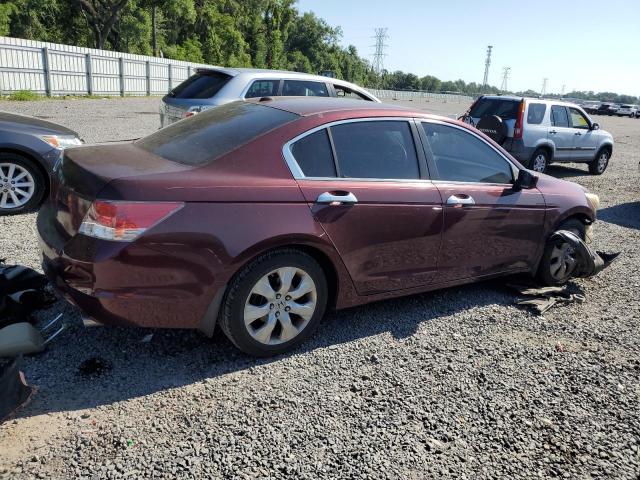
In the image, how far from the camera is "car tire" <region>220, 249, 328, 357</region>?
3.31m

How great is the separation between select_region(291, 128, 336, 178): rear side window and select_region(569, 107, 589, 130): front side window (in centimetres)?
1125

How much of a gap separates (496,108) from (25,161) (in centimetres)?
974

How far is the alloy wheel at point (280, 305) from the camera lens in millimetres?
3395

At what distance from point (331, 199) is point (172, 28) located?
178 ft

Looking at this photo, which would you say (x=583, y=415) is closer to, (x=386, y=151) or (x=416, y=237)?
(x=416, y=237)

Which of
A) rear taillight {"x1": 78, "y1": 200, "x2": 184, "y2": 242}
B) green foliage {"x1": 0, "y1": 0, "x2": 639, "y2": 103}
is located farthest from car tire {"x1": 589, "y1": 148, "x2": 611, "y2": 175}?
green foliage {"x1": 0, "y1": 0, "x2": 639, "y2": 103}

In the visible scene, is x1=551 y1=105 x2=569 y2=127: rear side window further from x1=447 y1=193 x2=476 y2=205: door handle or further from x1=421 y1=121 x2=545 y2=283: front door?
x1=447 y1=193 x2=476 y2=205: door handle

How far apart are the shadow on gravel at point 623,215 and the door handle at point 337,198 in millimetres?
6423

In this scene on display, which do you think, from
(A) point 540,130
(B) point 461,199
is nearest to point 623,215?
(A) point 540,130

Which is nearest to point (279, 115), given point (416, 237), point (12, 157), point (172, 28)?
point (416, 237)

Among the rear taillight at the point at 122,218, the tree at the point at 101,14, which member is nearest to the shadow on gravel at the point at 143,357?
the rear taillight at the point at 122,218

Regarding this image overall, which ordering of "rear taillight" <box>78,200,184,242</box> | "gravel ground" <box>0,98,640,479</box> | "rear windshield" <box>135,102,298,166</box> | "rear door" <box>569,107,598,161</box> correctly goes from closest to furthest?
"gravel ground" <box>0,98,640,479</box> → "rear taillight" <box>78,200,184,242</box> → "rear windshield" <box>135,102,298,166</box> → "rear door" <box>569,107,598,161</box>

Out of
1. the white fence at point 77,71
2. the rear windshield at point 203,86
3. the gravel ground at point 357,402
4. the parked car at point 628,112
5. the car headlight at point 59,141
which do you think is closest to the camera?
the gravel ground at point 357,402

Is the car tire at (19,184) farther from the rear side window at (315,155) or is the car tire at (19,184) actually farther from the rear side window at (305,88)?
the rear side window at (305,88)
